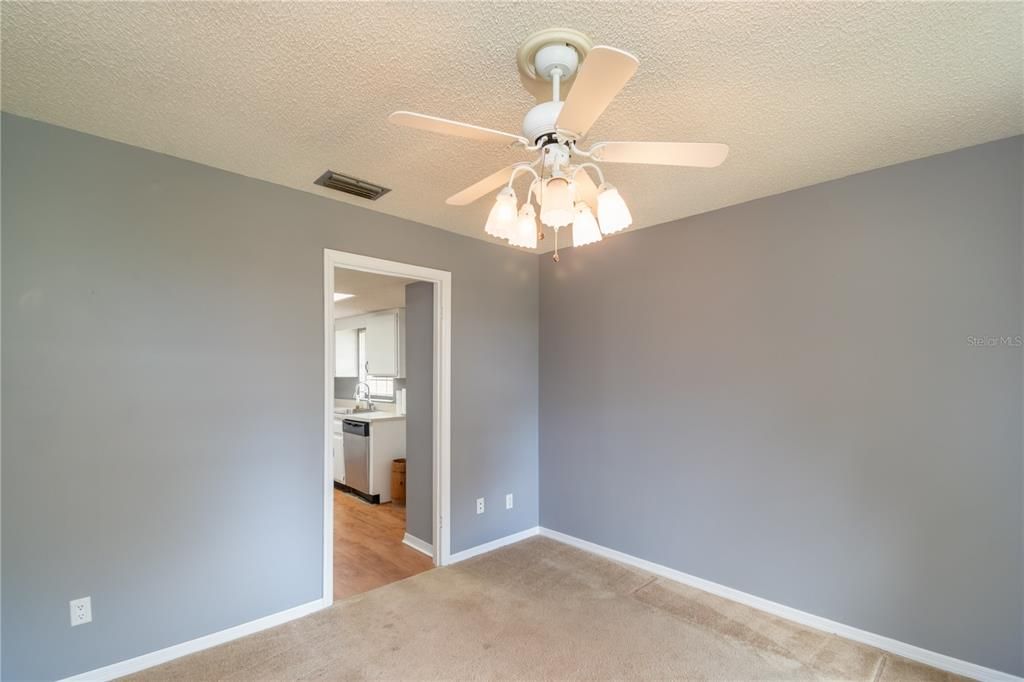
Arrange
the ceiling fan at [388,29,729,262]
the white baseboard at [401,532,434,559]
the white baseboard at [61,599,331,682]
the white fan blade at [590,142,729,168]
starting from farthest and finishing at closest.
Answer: the white baseboard at [401,532,434,559] < the white baseboard at [61,599,331,682] < the white fan blade at [590,142,729,168] < the ceiling fan at [388,29,729,262]

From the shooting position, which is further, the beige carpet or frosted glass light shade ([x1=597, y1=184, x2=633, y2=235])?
the beige carpet

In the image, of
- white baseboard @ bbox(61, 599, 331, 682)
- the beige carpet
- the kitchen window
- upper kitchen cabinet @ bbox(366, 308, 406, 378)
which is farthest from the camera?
the kitchen window

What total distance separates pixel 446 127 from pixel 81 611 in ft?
8.41

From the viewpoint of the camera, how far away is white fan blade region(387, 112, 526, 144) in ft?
4.16

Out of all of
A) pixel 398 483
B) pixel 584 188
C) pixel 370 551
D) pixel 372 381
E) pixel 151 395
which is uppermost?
pixel 584 188

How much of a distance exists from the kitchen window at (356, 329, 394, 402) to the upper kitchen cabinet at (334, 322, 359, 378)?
0.32 ft

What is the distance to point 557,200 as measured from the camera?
1.39 metres

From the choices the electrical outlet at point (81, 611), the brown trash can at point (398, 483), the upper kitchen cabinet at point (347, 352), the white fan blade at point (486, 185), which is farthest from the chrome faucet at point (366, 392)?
the white fan blade at point (486, 185)

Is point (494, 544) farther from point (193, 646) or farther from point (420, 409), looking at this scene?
point (193, 646)

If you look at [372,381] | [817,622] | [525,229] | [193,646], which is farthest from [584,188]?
[372,381]

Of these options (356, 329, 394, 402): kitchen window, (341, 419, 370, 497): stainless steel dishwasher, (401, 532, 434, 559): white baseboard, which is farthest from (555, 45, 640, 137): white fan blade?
(356, 329, 394, 402): kitchen window

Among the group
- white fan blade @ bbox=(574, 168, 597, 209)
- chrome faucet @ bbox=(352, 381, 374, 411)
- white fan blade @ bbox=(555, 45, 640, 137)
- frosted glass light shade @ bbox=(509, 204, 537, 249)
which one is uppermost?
white fan blade @ bbox=(555, 45, 640, 137)

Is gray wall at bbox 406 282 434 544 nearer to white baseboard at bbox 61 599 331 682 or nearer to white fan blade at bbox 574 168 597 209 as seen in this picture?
white baseboard at bbox 61 599 331 682

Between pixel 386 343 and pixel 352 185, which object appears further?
pixel 386 343
